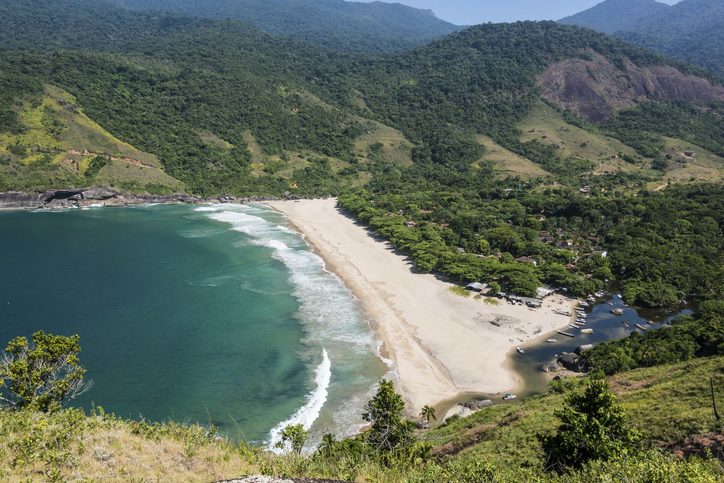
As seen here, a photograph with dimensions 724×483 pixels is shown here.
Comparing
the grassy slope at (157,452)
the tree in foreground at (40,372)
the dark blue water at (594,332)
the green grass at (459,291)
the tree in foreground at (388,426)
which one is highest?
the grassy slope at (157,452)

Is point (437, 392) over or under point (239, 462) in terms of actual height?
under

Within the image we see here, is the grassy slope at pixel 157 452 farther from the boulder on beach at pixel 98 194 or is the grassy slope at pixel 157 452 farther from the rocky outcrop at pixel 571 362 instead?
the boulder on beach at pixel 98 194

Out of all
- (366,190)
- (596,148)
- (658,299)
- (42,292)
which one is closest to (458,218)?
(658,299)

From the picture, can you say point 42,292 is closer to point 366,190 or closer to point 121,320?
point 121,320

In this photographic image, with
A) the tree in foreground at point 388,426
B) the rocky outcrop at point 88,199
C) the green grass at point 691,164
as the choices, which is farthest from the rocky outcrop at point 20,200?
the green grass at point 691,164

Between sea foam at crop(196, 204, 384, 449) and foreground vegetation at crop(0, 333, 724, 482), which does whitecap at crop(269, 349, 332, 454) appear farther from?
foreground vegetation at crop(0, 333, 724, 482)

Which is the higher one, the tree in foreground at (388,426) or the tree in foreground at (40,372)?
the tree in foreground at (40,372)
